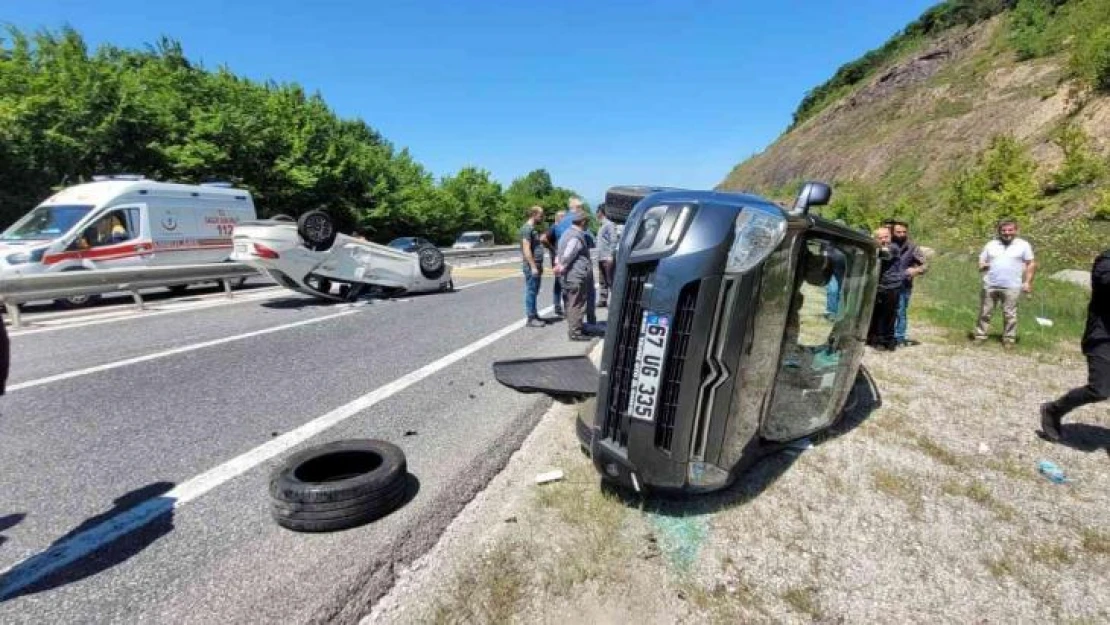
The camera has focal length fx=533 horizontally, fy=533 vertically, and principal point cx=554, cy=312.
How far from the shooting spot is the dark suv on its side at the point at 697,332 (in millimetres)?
2434

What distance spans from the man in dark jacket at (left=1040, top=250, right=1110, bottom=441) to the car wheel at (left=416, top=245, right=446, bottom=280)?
34.3 feet

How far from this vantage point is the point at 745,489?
10.2ft

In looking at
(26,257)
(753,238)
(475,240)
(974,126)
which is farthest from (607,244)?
(974,126)

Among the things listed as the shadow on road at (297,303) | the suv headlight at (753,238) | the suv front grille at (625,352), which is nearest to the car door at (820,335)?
the suv headlight at (753,238)

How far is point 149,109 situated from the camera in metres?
21.0

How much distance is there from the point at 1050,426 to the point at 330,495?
193 inches

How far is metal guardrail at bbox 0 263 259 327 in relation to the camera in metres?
8.04

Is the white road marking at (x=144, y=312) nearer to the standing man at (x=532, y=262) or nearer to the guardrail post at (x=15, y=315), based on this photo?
the guardrail post at (x=15, y=315)

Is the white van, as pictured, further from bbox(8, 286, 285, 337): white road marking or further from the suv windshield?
bbox(8, 286, 285, 337): white road marking

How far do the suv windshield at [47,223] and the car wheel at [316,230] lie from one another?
509 cm

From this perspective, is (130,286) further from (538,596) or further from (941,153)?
(941,153)

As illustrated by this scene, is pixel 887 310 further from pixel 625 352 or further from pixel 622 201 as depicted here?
pixel 625 352

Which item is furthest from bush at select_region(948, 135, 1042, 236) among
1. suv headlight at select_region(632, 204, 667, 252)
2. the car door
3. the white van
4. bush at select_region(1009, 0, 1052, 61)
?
the white van

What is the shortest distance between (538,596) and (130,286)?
1089 centimetres
